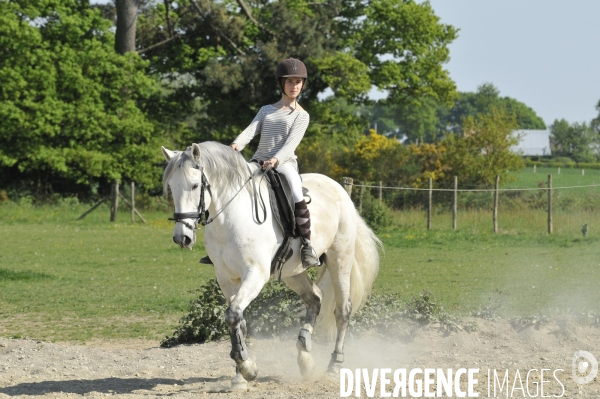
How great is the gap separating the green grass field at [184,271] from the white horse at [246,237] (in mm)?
2948

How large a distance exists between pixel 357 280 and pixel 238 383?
216 cm

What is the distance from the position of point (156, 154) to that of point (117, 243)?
1673cm

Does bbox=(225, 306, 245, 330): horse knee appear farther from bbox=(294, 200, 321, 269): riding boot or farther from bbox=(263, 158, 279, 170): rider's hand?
bbox=(263, 158, 279, 170): rider's hand

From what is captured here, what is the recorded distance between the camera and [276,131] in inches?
310

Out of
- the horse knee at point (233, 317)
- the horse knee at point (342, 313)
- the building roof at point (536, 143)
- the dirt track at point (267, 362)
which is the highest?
the building roof at point (536, 143)

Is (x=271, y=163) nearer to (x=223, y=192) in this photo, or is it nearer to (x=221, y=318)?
(x=223, y=192)

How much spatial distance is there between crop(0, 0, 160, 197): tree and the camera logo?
31.6 m

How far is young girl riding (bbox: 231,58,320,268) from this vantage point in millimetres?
7699

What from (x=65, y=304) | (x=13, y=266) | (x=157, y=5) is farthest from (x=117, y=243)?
(x=157, y=5)

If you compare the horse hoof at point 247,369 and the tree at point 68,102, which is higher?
the tree at point 68,102

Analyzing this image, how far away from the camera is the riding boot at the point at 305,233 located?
7680mm

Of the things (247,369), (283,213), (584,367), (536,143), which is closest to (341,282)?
(283,213)

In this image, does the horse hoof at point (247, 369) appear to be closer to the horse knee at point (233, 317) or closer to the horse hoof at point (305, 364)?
the horse knee at point (233, 317)

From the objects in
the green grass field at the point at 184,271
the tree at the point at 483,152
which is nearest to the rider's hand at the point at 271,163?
the green grass field at the point at 184,271
